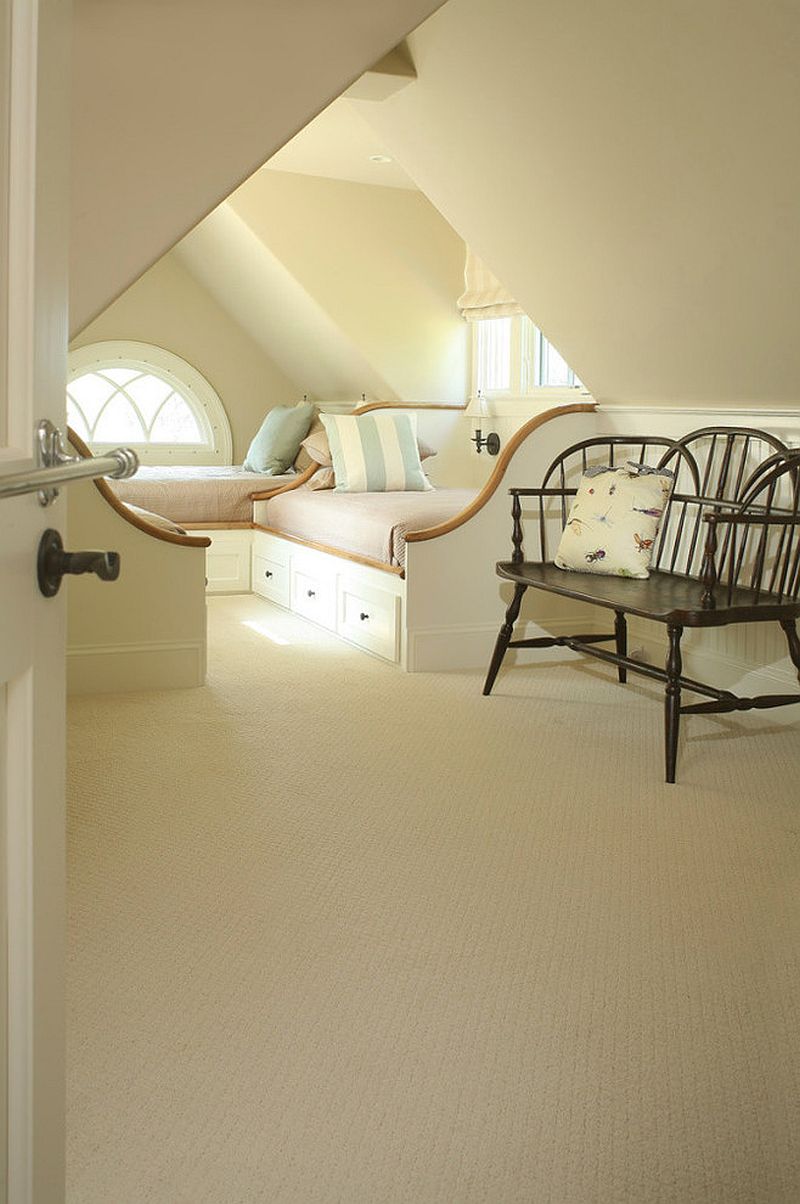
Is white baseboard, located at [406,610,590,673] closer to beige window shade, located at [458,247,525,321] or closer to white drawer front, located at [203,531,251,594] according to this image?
beige window shade, located at [458,247,525,321]

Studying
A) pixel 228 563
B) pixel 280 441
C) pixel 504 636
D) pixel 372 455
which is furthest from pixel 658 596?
pixel 280 441

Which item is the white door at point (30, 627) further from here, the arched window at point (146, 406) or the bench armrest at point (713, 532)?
the arched window at point (146, 406)

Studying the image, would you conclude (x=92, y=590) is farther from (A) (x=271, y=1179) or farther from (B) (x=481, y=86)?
(A) (x=271, y=1179)

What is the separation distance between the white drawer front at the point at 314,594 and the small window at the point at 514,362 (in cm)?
137

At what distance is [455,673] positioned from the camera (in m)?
4.43

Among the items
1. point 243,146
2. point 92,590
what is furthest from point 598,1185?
point 92,590

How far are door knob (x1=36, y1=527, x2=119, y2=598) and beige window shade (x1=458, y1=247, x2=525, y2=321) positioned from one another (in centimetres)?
475

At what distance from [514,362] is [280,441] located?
1.65 metres

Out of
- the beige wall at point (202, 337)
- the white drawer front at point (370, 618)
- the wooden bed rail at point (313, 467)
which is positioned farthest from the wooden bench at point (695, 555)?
the beige wall at point (202, 337)

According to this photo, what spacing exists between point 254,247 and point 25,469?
539 cm

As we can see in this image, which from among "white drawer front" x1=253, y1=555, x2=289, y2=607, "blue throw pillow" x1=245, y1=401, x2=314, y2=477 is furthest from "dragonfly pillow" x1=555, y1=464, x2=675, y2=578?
"blue throw pillow" x1=245, y1=401, x2=314, y2=477

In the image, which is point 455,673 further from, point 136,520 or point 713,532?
point 713,532

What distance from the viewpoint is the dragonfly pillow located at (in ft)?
12.2

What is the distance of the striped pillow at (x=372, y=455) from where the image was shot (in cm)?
548
